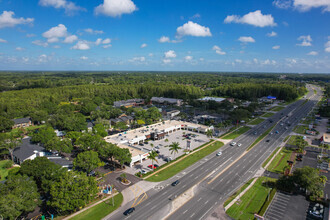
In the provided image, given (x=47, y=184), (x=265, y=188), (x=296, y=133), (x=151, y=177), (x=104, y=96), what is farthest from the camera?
(x=104, y=96)

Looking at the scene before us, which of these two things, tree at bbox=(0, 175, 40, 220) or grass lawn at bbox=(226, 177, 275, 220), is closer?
tree at bbox=(0, 175, 40, 220)

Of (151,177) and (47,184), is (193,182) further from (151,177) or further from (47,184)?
(47,184)

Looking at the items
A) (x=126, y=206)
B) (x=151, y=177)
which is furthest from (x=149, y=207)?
(x=151, y=177)

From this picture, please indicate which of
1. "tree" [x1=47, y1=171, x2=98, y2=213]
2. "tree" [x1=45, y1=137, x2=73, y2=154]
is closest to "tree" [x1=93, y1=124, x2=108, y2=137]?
"tree" [x1=45, y1=137, x2=73, y2=154]

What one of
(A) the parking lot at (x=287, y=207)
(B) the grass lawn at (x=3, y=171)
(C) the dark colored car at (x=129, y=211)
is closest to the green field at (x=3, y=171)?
(B) the grass lawn at (x=3, y=171)

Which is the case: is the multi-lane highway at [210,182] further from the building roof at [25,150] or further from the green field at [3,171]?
the building roof at [25,150]

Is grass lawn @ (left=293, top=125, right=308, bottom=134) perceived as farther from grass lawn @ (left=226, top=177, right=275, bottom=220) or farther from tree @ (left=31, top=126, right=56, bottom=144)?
tree @ (left=31, top=126, right=56, bottom=144)
